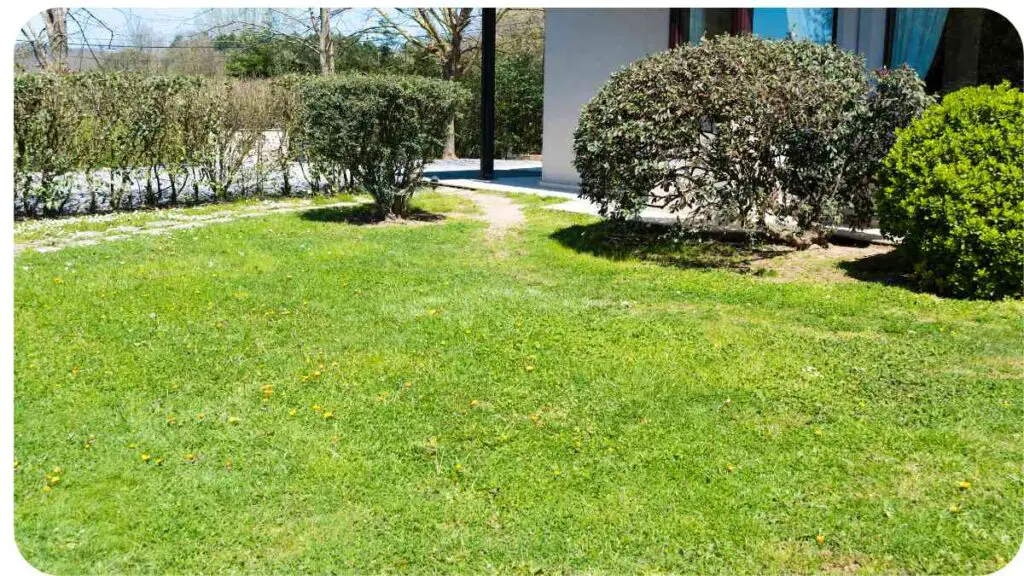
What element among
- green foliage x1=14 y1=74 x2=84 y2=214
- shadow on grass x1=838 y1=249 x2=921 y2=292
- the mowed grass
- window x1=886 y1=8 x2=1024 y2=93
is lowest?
the mowed grass

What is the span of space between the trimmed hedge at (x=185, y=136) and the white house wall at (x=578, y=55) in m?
3.49

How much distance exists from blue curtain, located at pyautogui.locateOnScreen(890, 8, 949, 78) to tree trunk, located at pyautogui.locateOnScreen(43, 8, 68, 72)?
14.5m

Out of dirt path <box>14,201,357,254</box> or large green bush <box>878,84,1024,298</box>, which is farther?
dirt path <box>14,201,357,254</box>

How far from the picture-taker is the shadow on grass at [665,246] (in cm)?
897

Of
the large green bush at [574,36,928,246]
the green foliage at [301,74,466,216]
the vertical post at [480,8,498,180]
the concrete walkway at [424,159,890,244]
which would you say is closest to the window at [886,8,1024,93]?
the large green bush at [574,36,928,246]

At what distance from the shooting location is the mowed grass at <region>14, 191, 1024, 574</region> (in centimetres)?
360

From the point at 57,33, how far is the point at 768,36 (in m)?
13.2

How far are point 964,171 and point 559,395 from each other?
4339 millimetres

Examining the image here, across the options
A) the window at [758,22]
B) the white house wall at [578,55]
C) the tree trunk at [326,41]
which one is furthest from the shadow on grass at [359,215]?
the tree trunk at [326,41]

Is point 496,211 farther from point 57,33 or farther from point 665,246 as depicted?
point 57,33

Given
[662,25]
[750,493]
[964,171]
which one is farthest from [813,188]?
[750,493]

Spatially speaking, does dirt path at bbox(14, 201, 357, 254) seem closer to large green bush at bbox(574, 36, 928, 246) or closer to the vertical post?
the vertical post

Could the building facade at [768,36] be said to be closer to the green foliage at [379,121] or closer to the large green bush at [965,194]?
the large green bush at [965,194]

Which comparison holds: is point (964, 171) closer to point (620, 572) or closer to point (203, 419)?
point (620, 572)
